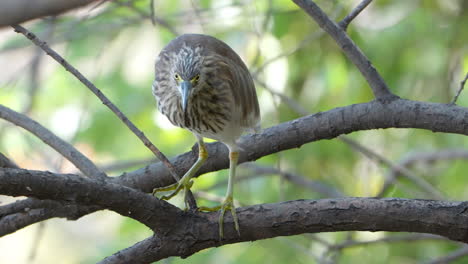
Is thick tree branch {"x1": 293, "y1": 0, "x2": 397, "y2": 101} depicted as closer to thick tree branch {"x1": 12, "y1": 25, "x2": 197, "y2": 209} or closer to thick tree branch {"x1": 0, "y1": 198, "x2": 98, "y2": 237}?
thick tree branch {"x1": 12, "y1": 25, "x2": 197, "y2": 209}

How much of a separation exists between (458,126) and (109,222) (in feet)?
19.9

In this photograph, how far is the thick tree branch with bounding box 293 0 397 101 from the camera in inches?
98.0

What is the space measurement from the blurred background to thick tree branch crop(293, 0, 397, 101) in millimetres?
1302

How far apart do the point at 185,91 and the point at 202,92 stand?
18 centimetres

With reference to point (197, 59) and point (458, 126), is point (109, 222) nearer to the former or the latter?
point (197, 59)

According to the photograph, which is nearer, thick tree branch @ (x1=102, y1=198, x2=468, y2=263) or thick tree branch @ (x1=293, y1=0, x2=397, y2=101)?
thick tree branch @ (x1=102, y1=198, x2=468, y2=263)

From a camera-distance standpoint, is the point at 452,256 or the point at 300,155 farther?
the point at 300,155

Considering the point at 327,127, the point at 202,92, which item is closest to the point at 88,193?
the point at 202,92

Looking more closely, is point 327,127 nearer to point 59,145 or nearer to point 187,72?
point 187,72

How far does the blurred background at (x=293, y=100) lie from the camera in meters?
4.18

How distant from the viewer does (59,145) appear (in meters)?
2.64

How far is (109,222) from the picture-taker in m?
7.89

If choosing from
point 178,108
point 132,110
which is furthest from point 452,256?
point 132,110

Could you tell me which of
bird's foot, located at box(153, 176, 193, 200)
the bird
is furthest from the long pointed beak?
bird's foot, located at box(153, 176, 193, 200)
